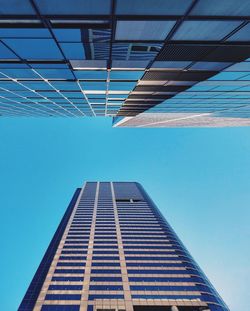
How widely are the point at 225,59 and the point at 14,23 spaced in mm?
7903

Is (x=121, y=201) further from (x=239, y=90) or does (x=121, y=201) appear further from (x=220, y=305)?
(x=239, y=90)

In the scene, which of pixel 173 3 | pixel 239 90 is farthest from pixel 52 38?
pixel 239 90

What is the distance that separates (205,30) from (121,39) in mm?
2548

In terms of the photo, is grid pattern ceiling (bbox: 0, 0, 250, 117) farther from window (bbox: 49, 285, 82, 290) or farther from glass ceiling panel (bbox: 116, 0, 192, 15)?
window (bbox: 49, 285, 82, 290)

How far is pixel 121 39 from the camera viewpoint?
8.75 m

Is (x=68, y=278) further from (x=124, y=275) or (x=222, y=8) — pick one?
(x=222, y=8)

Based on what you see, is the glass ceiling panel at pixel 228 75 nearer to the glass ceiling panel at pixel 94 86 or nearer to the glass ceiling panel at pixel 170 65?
the glass ceiling panel at pixel 170 65

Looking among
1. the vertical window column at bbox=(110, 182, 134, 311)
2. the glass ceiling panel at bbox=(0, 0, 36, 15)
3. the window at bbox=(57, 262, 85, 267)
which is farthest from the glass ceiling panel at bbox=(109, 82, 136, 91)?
the window at bbox=(57, 262, 85, 267)

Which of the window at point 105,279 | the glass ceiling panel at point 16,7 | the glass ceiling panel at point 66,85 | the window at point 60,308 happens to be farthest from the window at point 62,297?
the glass ceiling panel at point 16,7

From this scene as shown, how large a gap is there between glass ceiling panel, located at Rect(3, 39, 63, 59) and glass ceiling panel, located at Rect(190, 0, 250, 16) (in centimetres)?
463

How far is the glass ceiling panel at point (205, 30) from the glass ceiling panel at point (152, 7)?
0.84 meters

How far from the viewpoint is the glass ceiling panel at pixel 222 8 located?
6246mm

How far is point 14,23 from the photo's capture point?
7.21 metres

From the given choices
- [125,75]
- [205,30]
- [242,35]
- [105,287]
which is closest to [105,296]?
[105,287]
